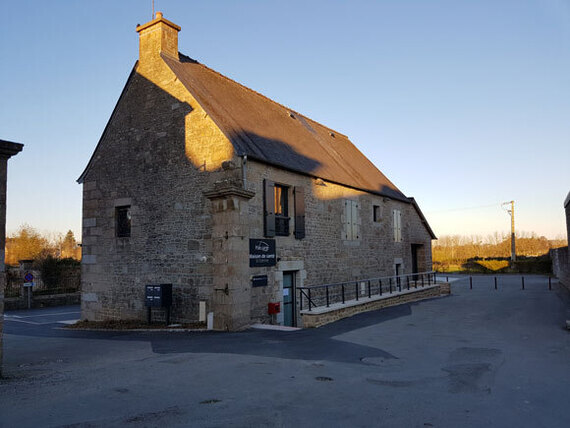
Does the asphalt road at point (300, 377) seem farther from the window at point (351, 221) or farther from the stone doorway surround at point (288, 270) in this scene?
the window at point (351, 221)

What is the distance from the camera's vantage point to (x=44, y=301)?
21172 millimetres

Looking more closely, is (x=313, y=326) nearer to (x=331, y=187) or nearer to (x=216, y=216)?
(x=216, y=216)

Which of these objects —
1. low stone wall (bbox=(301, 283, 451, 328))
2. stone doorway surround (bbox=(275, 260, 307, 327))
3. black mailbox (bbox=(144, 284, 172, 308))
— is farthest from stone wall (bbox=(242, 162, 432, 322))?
black mailbox (bbox=(144, 284, 172, 308))

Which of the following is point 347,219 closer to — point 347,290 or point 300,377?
point 347,290

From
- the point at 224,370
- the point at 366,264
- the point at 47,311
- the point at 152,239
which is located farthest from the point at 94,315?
the point at 366,264

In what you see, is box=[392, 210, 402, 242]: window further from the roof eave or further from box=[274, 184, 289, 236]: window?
box=[274, 184, 289, 236]: window

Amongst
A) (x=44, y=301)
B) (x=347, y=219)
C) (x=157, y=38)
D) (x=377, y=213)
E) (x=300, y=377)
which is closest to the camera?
(x=300, y=377)

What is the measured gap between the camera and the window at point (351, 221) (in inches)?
616

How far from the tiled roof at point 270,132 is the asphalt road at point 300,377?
524 centimetres

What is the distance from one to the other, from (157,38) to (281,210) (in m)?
6.81

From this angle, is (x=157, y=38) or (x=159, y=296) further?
(x=157, y=38)

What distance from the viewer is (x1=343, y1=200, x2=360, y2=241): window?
15.6m

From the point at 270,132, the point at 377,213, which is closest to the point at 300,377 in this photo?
the point at 270,132

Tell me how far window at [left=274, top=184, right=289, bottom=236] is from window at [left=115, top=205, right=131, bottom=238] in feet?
15.8
